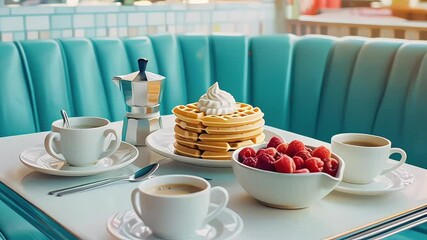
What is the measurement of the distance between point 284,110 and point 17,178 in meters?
1.42

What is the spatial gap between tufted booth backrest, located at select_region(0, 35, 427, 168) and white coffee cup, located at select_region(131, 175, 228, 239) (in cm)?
129

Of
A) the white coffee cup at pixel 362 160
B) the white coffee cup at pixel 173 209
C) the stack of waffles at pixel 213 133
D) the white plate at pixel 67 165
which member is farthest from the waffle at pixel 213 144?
the white coffee cup at pixel 173 209

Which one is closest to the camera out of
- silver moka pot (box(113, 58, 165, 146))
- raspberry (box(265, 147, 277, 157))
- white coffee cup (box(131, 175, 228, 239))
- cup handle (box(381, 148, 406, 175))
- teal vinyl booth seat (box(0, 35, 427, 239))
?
white coffee cup (box(131, 175, 228, 239))

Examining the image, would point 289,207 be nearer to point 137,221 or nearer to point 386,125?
point 137,221

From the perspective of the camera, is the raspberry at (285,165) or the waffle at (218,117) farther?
the waffle at (218,117)

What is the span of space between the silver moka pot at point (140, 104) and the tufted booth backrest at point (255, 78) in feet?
2.22

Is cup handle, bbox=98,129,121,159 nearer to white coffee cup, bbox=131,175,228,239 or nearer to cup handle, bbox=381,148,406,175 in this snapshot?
white coffee cup, bbox=131,175,228,239

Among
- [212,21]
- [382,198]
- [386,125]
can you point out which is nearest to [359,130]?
[386,125]

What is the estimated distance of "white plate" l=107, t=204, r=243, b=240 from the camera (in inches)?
35.9

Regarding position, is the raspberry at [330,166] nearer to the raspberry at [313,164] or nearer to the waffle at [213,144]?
the raspberry at [313,164]

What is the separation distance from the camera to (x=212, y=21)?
2807mm

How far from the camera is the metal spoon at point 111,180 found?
1.13 m

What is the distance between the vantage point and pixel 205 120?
1.29 m

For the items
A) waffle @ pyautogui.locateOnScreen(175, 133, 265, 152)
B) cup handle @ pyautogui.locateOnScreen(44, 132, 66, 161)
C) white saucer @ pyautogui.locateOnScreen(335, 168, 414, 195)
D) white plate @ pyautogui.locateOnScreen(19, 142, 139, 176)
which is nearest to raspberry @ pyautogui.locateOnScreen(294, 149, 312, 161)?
white saucer @ pyautogui.locateOnScreen(335, 168, 414, 195)
